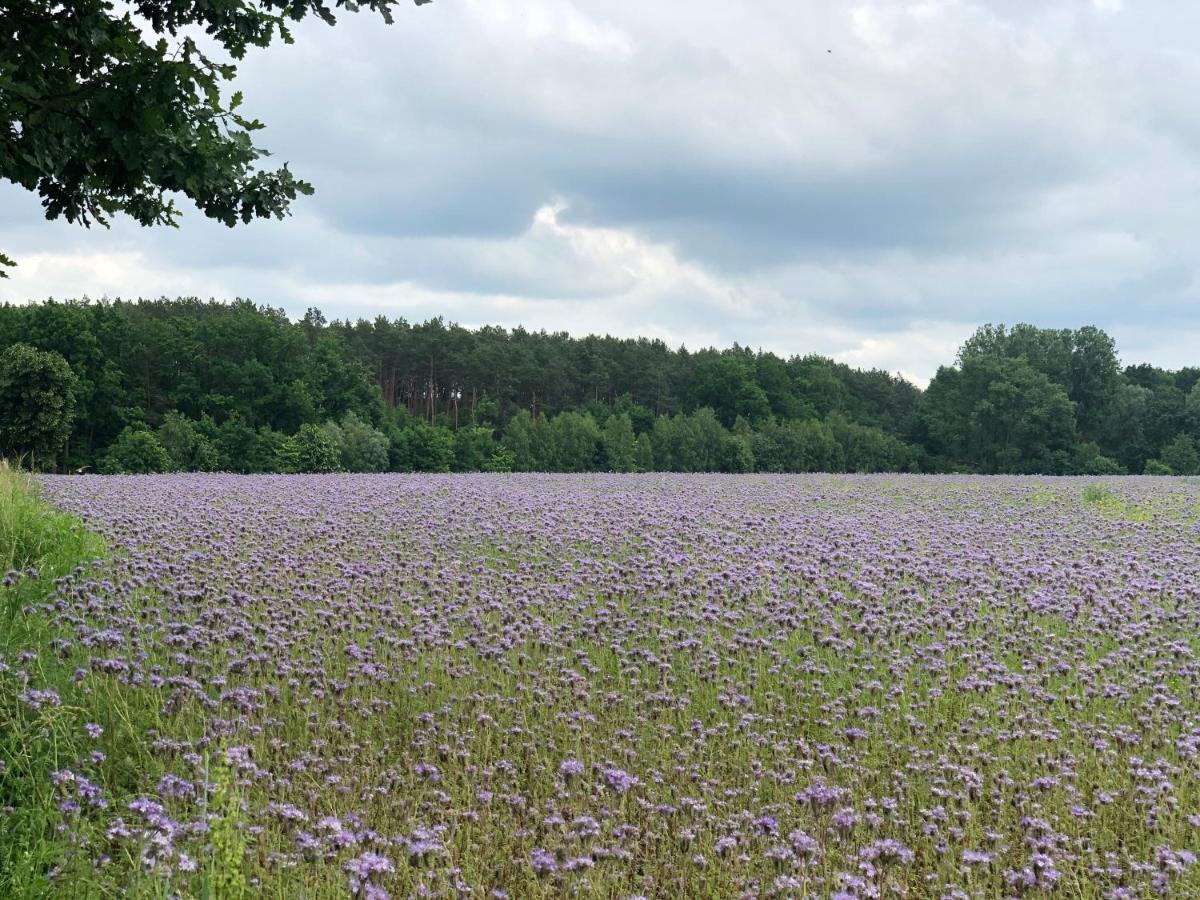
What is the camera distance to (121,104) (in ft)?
17.1

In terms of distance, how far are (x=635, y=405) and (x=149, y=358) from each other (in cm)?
3469

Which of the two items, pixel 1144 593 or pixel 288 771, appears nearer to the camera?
pixel 288 771

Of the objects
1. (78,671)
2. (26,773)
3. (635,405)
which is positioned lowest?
(26,773)

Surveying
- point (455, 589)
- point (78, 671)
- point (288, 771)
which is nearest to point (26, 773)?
point (78, 671)

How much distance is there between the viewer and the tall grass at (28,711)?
151 inches

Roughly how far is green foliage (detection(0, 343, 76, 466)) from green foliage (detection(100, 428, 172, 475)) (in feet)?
9.70

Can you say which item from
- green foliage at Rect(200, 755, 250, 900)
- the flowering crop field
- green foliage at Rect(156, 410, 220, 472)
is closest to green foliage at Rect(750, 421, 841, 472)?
green foliage at Rect(156, 410, 220, 472)

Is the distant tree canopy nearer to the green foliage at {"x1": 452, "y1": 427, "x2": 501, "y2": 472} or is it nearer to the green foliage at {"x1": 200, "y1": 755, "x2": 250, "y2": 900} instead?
the green foliage at {"x1": 200, "y1": 755, "x2": 250, "y2": 900}

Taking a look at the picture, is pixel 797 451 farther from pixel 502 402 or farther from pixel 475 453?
Result: pixel 502 402

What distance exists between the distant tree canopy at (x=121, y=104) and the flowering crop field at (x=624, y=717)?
277 centimetres

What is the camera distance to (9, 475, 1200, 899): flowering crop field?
12.9 ft

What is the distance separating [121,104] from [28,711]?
10.6 ft

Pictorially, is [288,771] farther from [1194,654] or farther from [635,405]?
[635,405]

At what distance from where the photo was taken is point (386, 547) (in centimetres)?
945
